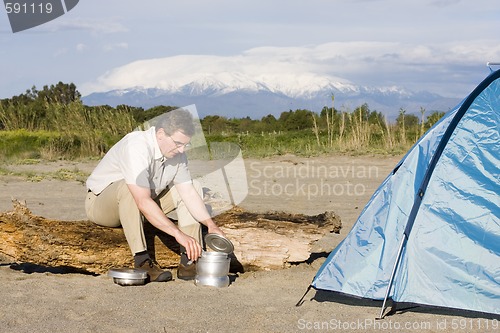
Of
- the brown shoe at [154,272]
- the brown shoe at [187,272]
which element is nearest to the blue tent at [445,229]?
the brown shoe at [187,272]

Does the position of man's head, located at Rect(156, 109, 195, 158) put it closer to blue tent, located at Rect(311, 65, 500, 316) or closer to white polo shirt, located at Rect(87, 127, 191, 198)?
white polo shirt, located at Rect(87, 127, 191, 198)

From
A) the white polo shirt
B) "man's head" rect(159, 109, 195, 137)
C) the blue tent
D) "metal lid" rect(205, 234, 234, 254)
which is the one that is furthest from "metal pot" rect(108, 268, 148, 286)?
the blue tent

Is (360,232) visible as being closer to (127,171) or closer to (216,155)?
(127,171)

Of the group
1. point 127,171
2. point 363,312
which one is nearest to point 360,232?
point 363,312

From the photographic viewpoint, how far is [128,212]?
20.0 feet

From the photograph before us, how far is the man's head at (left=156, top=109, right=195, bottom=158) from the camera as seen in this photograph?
19.8 feet

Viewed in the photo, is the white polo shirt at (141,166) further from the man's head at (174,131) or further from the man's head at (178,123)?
the man's head at (178,123)

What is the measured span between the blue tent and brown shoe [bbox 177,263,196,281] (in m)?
1.23

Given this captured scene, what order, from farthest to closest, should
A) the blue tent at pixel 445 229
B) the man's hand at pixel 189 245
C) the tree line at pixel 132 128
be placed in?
A: the tree line at pixel 132 128 → the man's hand at pixel 189 245 → the blue tent at pixel 445 229

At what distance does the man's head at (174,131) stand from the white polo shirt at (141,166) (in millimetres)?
94

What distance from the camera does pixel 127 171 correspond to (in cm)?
612

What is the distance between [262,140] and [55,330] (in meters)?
14.9

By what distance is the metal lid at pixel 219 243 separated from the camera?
6129 mm

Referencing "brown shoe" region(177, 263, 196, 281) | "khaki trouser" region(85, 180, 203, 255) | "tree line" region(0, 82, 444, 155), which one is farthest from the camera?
"tree line" region(0, 82, 444, 155)
